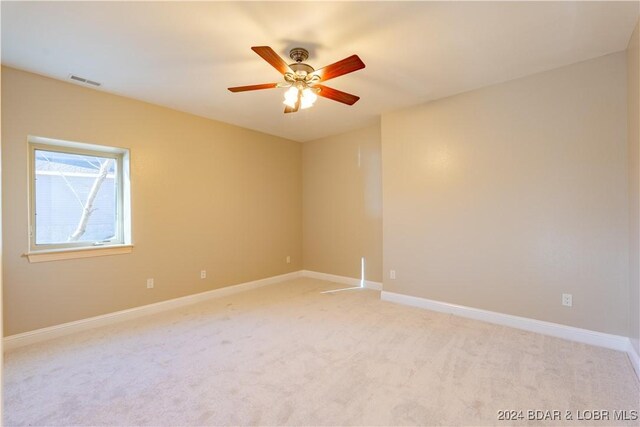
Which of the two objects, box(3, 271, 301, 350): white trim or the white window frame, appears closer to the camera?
box(3, 271, 301, 350): white trim

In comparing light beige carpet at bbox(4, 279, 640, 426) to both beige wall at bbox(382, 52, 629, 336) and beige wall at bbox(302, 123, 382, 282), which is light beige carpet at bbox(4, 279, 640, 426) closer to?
beige wall at bbox(382, 52, 629, 336)

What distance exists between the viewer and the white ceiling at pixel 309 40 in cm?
239

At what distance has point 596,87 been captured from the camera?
3.04 metres

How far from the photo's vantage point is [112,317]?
144 inches

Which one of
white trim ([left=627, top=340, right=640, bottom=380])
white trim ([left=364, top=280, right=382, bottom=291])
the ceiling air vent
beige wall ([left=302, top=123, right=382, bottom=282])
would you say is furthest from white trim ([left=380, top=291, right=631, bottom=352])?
the ceiling air vent

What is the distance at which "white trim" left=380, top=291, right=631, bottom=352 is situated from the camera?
2968 mm

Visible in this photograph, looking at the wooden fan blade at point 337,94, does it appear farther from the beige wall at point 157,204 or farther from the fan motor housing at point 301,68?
the beige wall at point 157,204

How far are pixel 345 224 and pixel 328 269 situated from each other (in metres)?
0.83

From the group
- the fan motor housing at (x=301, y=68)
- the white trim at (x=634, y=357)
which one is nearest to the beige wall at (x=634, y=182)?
the white trim at (x=634, y=357)

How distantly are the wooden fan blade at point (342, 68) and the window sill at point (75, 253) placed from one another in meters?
2.84

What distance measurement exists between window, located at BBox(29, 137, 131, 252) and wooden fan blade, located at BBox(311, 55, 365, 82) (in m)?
2.59

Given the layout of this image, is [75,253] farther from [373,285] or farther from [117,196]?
[373,285]

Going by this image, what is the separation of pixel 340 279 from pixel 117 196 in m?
3.30

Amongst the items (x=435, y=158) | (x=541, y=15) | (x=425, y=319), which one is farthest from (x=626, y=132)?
(x=425, y=319)
